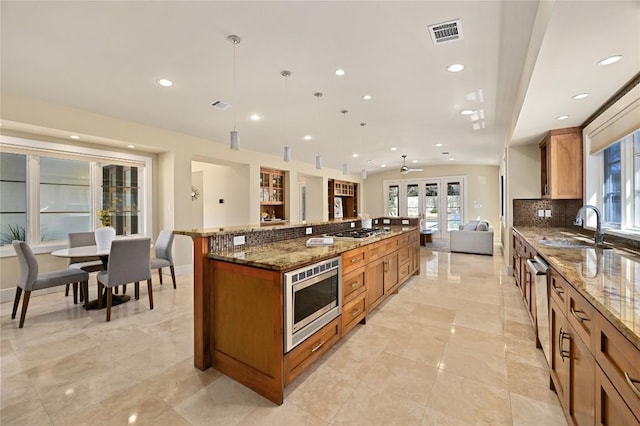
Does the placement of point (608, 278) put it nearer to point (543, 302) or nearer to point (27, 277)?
point (543, 302)

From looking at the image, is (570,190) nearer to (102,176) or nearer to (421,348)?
(421,348)

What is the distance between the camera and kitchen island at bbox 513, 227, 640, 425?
2.89ft

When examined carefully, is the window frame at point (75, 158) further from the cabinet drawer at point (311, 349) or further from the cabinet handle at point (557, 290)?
the cabinet handle at point (557, 290)

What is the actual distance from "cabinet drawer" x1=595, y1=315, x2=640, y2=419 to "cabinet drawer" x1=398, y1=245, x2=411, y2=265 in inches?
119

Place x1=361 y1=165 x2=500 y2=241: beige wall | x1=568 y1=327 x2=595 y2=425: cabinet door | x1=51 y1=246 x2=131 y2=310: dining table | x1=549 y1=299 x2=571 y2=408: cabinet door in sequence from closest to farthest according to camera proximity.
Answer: x1=568 y1=327 x2=595 y2=425: cabinet door
x1=549 y1=299 x2=571 y2=408: cabinet door
x1=51 y1=246 x2=131 y2=310: dining table
x1=361 y1=165 x2=500 y2=241: beige wall

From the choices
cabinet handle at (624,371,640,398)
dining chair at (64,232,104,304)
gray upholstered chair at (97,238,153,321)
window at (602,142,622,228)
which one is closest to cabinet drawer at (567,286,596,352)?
cabinet handle at (624,371,640,398)

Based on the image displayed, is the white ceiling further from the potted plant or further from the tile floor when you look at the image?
the tile floor

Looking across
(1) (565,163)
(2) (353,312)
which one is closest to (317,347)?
(2) (353,312)

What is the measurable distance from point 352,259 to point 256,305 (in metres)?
1.09

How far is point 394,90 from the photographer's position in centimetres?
345

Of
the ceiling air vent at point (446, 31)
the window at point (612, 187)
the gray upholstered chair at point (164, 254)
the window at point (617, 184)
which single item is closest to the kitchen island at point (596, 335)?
the window at point (617, 184)

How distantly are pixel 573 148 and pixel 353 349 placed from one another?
3.82m

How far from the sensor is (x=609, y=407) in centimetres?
99

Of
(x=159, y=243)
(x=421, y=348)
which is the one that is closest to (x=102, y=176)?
(x=159, y=243)
